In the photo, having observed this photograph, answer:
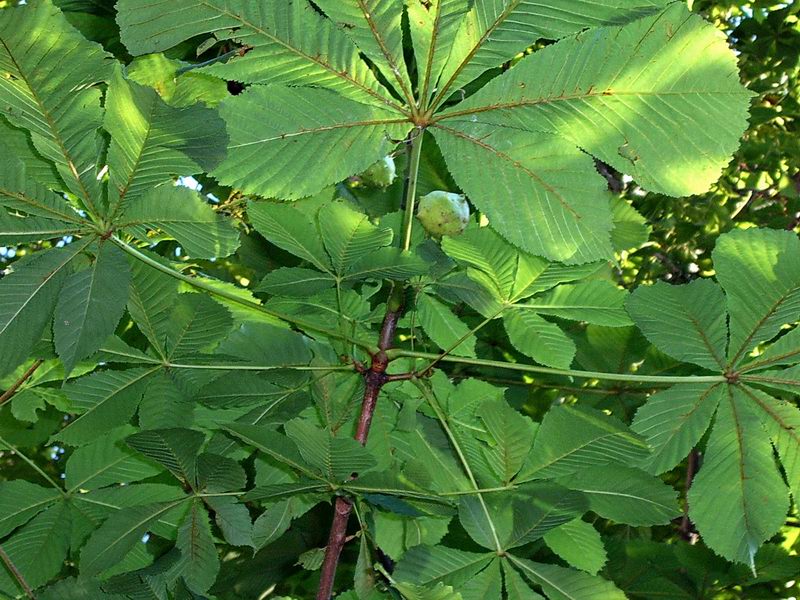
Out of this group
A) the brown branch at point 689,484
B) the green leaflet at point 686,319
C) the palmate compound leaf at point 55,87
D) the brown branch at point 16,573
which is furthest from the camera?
the brown branch at point 689,484

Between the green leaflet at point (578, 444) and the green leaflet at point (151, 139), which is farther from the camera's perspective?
the green leaflet at point (578, 444)

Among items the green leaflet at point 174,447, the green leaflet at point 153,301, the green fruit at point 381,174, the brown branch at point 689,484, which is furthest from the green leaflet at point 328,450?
the brown branch at point 689,484

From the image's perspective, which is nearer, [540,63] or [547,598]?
[540,63]

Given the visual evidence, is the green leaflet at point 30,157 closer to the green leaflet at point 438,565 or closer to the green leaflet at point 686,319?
the green leaflet at point 438,565

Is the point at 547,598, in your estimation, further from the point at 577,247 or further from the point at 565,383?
the point at 565,383

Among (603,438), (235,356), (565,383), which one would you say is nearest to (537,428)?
(603,438)

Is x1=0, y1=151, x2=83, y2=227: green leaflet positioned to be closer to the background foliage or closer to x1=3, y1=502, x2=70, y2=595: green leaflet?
the background foliage

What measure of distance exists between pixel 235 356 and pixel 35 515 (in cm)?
50

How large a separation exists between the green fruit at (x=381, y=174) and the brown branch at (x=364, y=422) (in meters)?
0.24

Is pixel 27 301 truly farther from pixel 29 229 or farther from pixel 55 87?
pixel 55 87

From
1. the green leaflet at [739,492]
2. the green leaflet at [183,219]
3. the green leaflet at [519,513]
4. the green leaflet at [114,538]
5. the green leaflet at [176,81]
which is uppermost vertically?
the green leaflet at [176,81]

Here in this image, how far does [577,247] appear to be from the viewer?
3.18 ft

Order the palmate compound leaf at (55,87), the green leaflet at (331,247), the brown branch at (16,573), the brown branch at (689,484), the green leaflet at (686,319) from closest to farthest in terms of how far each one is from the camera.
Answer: the palmate compound leaf at (55,87) → the green leaflet at (331,247) → the green leaflet at (686,319) → the brown branch at (16,573) → the brown branch at (689,484)

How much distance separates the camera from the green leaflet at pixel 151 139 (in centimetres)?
91
